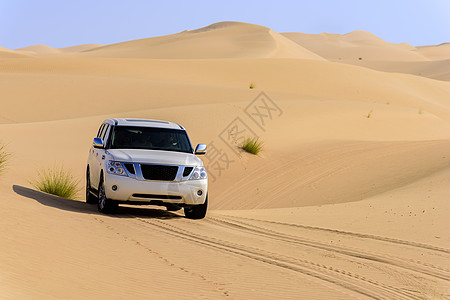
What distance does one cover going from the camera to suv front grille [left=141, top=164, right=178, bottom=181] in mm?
10625

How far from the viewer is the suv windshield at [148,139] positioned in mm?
11852

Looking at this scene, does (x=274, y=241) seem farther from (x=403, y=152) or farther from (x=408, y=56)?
(x=408, y=56)

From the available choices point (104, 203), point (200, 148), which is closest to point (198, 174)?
point (200, 148)

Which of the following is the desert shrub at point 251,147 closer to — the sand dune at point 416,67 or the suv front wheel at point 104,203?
the suv front wheel at point 104,203

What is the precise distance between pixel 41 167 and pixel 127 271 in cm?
1133

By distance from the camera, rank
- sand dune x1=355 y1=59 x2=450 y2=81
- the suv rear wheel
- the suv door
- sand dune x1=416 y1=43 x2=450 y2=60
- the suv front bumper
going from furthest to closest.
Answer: sand dune x1=416 y1=43 x2=450 y2=60
sand dune x1=355 y1=59 x2=450 y2=81
the suv door
the suv rear wheel
the suv front bumper

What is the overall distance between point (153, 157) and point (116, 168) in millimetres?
661

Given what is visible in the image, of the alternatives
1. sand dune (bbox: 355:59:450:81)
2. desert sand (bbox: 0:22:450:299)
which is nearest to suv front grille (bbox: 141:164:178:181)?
desert sand (bbox: 0:22:450:299)

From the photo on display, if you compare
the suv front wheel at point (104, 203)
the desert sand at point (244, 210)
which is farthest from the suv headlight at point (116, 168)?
the desert sand at point (244, 210)

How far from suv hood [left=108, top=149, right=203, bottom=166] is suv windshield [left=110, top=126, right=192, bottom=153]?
43cm

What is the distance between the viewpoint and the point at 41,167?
17344 mm

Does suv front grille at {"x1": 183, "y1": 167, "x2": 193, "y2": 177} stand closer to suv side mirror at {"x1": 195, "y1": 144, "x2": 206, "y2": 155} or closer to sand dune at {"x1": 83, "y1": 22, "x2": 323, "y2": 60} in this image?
suv side mirror at {"x1": 195, "y1": 144, "x2": 206, "y2": 155}

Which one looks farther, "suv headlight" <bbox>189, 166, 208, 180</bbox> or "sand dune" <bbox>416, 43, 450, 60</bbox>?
"sand dune" <bbox>416, 43, 450, 60</bbox>

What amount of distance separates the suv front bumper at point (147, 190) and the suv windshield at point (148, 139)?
1289 millimetres
